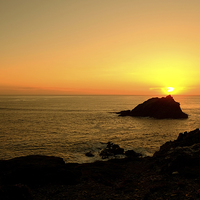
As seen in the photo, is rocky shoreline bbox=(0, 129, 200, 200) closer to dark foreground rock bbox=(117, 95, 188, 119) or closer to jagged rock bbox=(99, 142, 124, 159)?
jagged rock bbox=(99, 142, 124, 159)

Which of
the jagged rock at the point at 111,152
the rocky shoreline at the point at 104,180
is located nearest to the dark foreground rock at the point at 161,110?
the jagged rock at the point at 111,152

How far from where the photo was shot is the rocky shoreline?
631 inches

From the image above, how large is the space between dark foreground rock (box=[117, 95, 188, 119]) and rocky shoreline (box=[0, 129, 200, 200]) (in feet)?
225

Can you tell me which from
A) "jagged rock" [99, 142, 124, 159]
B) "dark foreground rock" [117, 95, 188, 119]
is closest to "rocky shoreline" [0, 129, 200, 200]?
"jagged rock" [99, 142, 124, 159]

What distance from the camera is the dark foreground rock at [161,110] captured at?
90.4 m

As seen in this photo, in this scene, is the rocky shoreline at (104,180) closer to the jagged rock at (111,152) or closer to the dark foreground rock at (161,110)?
the jagged rock at (111,152)

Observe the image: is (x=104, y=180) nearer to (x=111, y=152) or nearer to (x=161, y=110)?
(x=111, y=152)

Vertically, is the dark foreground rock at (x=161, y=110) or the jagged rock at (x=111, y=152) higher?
the dark foreground rock at (x=161, y=110)

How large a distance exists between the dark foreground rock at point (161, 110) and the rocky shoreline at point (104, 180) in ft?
225

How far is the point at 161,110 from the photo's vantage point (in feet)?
308

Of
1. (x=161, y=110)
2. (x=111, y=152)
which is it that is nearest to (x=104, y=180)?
(x=111, y=152)

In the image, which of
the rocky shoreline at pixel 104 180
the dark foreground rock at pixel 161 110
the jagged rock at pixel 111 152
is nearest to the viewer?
the rocky shoreline at pixel 104 180

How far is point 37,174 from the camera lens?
20.7 m

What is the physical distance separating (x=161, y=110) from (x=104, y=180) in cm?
7964
